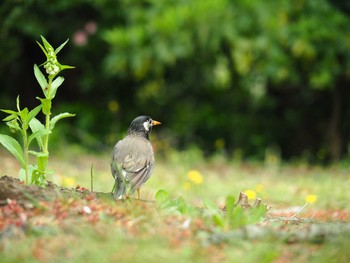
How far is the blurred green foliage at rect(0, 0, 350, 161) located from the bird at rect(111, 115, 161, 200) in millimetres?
4303

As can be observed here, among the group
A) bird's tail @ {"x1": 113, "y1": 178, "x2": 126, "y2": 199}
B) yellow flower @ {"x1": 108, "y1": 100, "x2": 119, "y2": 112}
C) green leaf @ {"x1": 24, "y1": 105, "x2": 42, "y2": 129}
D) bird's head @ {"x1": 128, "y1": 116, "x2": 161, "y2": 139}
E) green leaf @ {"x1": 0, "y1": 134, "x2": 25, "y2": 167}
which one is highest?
yellow flower @ {"x1": 108, "y1": 100, "x2": 119, "y2": 112}

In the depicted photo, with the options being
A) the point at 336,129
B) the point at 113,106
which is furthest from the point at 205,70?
the point at 336,129

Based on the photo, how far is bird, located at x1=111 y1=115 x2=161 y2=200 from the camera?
453cm

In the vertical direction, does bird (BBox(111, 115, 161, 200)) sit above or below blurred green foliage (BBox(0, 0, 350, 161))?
below

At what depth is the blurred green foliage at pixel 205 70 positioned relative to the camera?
10695 mm

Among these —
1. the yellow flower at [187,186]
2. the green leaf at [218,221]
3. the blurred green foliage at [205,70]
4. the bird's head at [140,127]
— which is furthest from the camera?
the blurred green foliage at [205,70]

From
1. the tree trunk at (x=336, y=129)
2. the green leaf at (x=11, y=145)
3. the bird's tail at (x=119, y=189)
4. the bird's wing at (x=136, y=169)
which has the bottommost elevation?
the bird's tail at (x=119, y=189)

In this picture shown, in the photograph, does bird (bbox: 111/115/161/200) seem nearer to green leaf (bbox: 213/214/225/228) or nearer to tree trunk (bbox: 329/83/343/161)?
green leaf (bbox: 213/214/225/228)

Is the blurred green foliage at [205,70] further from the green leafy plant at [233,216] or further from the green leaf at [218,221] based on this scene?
the green leaf at [218,221]

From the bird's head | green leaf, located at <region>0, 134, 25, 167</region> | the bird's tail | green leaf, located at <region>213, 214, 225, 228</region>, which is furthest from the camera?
the bird's head

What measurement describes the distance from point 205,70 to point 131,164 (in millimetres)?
7084

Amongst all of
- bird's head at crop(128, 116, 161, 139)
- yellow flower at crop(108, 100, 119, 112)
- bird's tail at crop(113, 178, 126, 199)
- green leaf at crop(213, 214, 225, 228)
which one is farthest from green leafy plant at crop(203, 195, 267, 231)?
yellow flower at crop(108, 100, 119, 112)

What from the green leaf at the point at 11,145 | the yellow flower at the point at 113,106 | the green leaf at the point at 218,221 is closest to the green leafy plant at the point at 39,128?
the green leaf at the point at 11,145

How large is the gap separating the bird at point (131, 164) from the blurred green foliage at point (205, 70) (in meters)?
4.30
